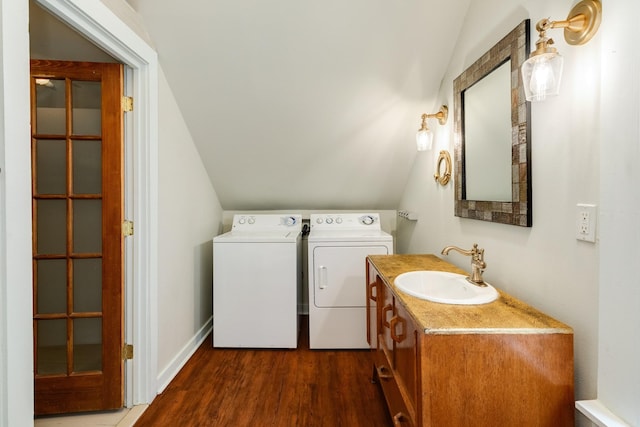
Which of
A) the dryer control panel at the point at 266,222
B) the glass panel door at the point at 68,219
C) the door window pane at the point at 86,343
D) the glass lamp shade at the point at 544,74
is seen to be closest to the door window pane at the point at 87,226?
the glass panel door at the point at 68,219

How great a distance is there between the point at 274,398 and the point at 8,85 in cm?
185

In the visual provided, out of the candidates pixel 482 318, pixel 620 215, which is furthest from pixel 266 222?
pixel 620 215

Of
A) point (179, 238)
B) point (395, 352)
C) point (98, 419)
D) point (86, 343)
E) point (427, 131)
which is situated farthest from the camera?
point (179, 238)

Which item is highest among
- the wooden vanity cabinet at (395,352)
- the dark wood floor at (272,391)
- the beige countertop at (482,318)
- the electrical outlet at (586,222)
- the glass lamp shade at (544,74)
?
the glass lamp shade at (544,74)

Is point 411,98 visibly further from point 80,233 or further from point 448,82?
point 80,233

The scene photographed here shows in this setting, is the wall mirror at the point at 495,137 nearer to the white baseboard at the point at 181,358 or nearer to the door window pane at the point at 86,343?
the white baseboard at the point at 181,358

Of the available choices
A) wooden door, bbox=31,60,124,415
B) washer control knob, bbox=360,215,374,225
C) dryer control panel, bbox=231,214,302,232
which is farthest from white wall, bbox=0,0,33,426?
washer control knob, bbox=360,215,374,225

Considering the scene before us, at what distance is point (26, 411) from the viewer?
0.97 meters

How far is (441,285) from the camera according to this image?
1.49 metres

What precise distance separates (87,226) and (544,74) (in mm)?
2207

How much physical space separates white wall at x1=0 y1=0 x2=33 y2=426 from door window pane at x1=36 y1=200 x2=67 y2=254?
30.2 inches

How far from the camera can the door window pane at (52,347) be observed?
1662 mm

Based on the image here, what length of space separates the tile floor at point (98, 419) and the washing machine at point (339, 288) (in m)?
1.20

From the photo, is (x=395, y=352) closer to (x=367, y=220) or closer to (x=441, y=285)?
(x=441, y=285)
